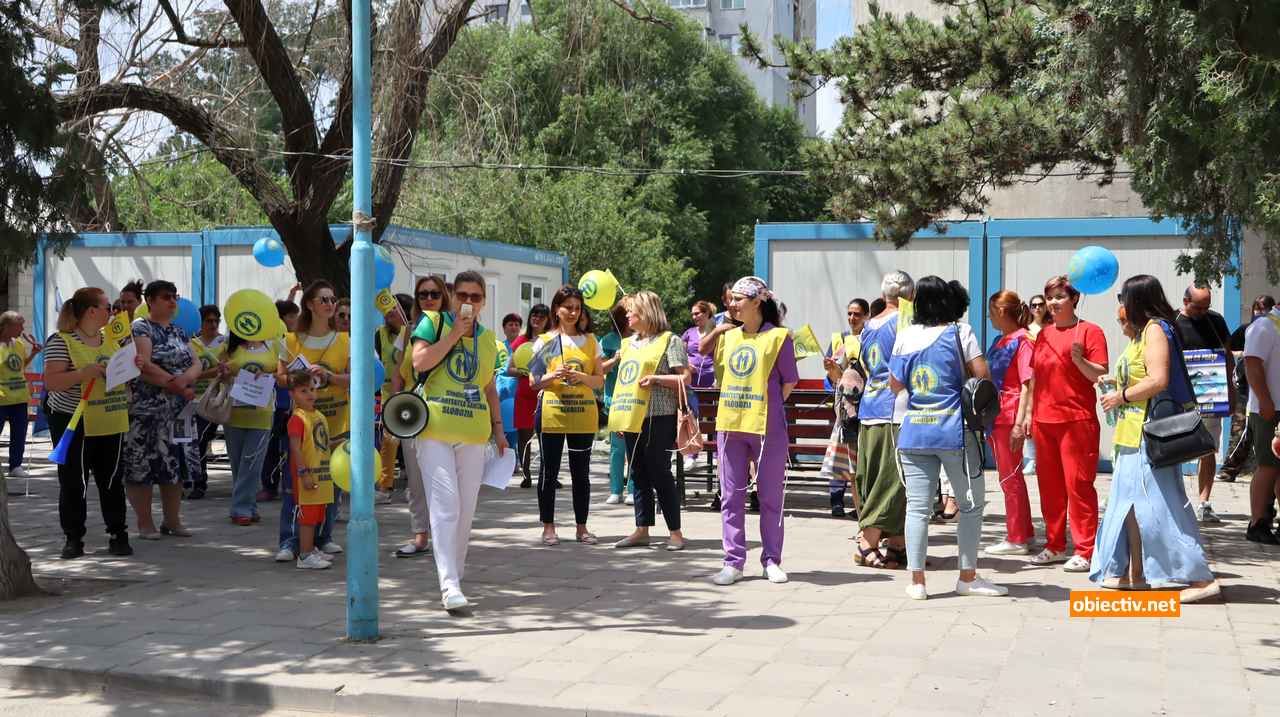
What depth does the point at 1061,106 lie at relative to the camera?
8.80 metres

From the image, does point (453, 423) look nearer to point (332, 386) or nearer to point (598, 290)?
point (332, 386)

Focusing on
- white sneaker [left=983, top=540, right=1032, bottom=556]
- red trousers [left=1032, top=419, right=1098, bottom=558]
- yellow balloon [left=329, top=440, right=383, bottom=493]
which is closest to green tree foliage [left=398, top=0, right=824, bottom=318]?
red trousers [left=1032, top=419, right=1098, bottom=558]

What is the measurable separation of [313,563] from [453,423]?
211cm

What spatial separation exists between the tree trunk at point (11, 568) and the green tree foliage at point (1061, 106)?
21.1ft

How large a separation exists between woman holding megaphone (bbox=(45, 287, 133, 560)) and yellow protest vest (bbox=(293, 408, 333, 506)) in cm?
→ 139

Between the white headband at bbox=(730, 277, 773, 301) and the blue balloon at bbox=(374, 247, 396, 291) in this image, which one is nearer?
the white headband at bbox=(730, 277, 773, 301)

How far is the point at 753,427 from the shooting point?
7980mm

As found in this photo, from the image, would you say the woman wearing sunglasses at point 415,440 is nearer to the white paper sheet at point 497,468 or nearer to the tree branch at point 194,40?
the white paper sheet at point 497,468

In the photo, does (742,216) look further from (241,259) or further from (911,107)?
(911,107)

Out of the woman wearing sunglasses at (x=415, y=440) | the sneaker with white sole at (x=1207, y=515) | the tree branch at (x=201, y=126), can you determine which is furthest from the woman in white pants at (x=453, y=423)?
the sneaker with white sole at (x=1207, y=515)

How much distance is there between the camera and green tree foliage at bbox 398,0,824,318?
12125mm

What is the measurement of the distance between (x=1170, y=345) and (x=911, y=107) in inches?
120

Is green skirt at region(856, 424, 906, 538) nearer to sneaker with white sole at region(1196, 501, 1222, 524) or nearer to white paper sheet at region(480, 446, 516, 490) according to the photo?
white paper sheet at region(480, 446, 516, 490)

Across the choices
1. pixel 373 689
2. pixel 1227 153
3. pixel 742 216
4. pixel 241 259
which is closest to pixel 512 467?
pixel 373 689
